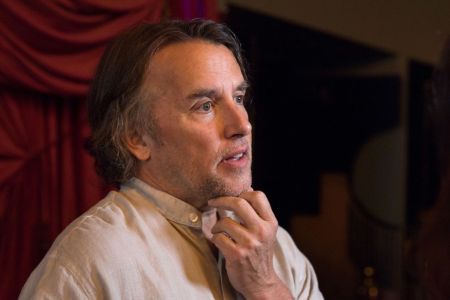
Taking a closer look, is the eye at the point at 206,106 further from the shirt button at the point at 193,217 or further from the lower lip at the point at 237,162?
the shirt button at the point at 193,217

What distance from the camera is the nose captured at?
4.05 feet

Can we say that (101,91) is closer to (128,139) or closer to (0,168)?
(128,139)

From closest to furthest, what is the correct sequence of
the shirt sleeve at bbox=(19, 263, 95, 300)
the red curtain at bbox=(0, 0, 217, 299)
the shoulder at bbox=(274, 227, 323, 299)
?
the shirt sleeve at bbox=(19, 263, 95, 300)
the shoulder at bbox=(274, 227, 323, 299)
the red curtain at bbox=(0, 0, 217, 299)

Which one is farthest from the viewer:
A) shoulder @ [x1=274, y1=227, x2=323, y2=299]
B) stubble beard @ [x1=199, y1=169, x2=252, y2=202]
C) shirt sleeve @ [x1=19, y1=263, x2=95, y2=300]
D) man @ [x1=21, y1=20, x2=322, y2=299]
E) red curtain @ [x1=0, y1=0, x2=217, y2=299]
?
red curtain @ [x1=0, y1=0, x2=217, y2=299]

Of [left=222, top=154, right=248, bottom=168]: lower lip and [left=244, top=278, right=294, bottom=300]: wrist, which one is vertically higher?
[left=222, top=154, right=248, bottom=168]: lower lip

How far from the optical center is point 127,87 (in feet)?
4.19

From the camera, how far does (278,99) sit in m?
3.88

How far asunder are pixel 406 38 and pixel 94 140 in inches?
114

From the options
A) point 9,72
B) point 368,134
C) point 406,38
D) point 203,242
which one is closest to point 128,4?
point 9,72

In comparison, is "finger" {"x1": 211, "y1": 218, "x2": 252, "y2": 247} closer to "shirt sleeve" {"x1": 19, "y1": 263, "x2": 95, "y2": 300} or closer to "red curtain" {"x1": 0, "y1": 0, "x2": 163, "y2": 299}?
"shirt sleeve" {"x1": 19, "y1": 263, "x2": 95, "y2": 300}

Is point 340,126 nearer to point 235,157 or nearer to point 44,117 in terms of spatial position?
point 44,117

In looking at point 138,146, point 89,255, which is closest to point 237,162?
point 138,146

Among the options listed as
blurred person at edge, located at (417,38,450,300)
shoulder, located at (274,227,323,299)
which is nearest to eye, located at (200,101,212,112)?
shoulder, located at (274,227,323,299)

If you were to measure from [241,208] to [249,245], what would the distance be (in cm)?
7
